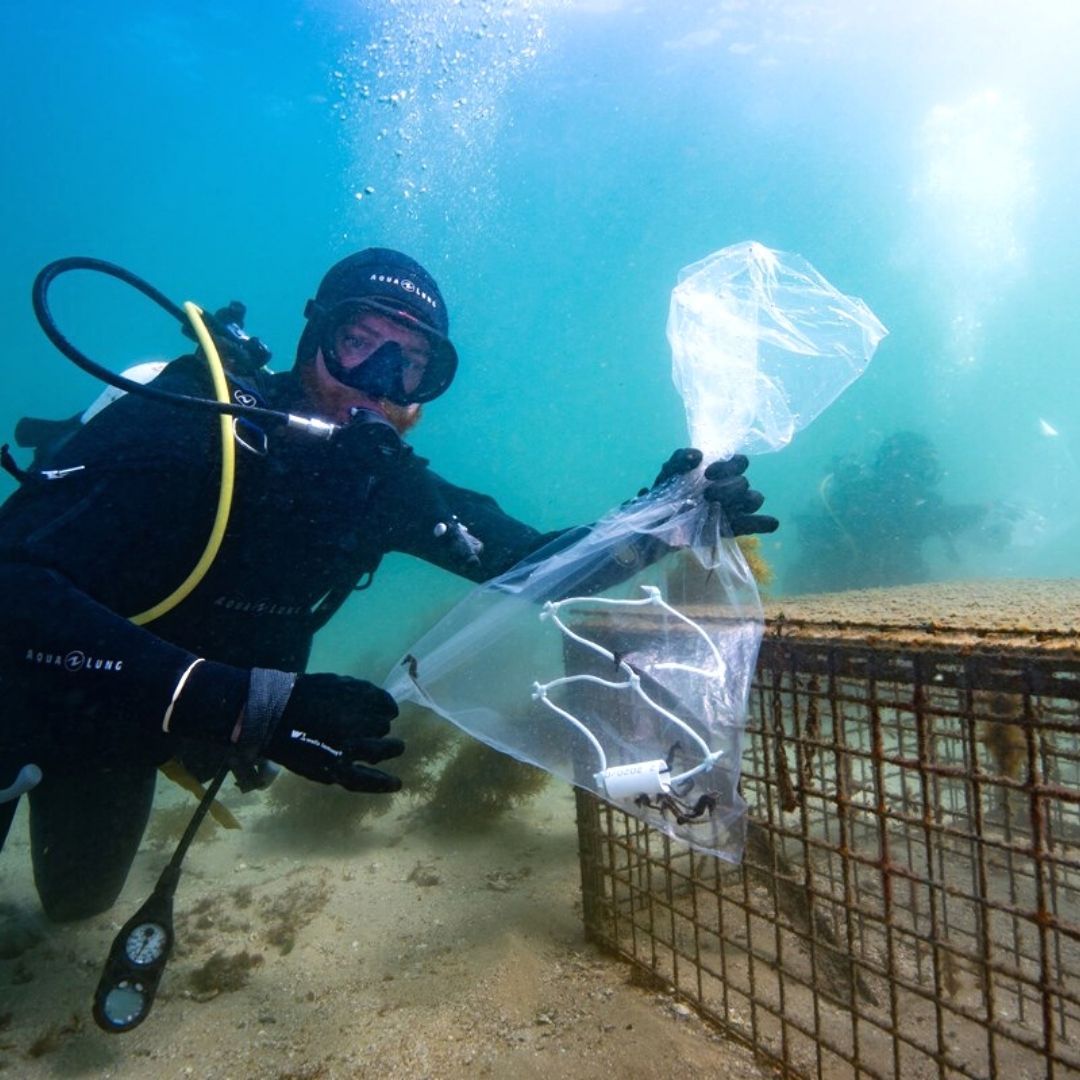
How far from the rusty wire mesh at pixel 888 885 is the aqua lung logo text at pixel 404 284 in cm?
287

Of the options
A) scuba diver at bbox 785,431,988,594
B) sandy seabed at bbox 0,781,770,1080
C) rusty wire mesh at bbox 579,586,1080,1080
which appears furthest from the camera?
scuba diver at bbox 785,431,988,594

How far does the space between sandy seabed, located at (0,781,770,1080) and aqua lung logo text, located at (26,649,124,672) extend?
161 centimetres

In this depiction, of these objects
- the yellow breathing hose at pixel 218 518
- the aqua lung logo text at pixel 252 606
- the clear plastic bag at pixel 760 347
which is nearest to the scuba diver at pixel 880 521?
the clear plastic bag at pixel 760 347

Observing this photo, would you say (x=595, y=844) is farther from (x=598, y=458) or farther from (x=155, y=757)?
(x=598, y=458)

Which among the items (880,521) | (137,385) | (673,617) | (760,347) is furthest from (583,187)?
(673,617)

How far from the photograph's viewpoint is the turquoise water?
140 feet

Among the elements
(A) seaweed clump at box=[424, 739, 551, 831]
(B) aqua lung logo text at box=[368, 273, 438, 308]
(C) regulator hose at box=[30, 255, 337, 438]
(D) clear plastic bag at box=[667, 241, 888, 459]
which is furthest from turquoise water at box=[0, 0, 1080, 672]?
(D) clear plastic bag at box=[667, 241, 888, 459]

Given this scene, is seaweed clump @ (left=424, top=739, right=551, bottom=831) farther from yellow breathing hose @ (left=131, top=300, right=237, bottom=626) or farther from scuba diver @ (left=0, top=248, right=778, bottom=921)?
yellow breathing hose @ (left=131, top=300, right=237, bottom=626)

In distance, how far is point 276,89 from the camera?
51.7 m

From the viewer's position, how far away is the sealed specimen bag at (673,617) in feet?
5.93

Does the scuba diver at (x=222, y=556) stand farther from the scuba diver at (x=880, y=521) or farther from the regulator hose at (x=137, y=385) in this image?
the scuba diver at (x=880, y=521)

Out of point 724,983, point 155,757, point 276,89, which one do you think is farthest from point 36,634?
point 276,89

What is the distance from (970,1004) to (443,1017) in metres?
2.08

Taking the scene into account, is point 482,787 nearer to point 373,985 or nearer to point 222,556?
point 373,985
